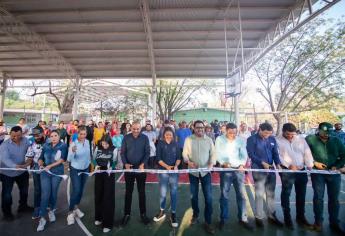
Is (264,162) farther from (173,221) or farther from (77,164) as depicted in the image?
(77,164)

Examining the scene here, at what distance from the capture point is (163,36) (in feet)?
34.6

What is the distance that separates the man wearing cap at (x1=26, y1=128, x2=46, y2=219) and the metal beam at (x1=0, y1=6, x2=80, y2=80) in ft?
24.5

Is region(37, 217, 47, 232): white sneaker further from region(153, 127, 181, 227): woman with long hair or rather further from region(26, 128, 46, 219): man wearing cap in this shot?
region(153, 127, 181, 227): woman with long hair

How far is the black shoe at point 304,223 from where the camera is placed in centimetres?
373

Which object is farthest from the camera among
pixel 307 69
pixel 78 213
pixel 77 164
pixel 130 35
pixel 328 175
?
pixel 307 69

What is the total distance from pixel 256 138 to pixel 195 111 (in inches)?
818

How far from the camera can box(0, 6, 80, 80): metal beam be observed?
9.47 meters

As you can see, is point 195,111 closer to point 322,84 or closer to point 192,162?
point 322,84

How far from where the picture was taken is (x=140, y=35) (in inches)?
411

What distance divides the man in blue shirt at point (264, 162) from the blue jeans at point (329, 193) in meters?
0.59

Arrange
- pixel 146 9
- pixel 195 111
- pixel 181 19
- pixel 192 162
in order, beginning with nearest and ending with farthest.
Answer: pixel 192 162 < pixel 146 9 < pixel 181 19 < pixel 195 111

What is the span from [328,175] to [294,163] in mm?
503

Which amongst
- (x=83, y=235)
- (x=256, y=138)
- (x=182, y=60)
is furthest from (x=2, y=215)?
(x=182, y=60)

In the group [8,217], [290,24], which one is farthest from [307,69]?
[8,217]
